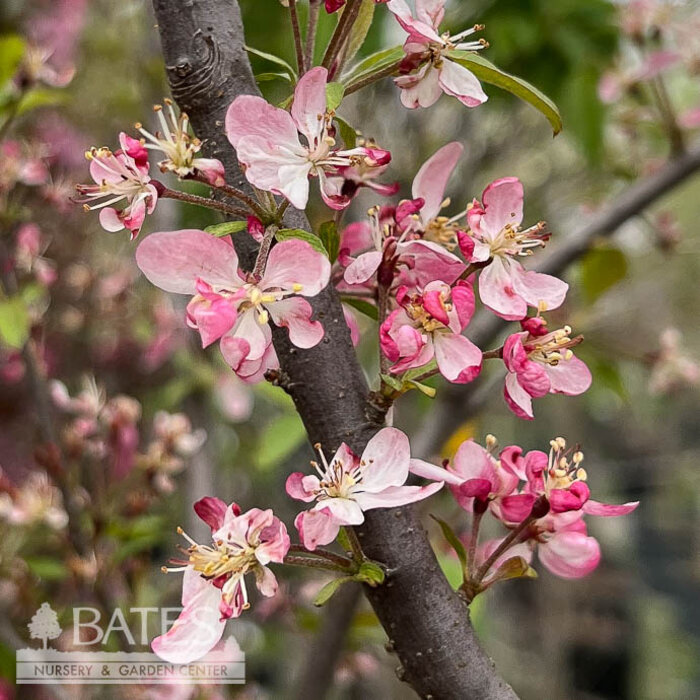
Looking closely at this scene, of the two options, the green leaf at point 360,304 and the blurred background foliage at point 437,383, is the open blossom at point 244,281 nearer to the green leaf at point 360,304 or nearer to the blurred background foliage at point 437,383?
the green leaf at point 360,304

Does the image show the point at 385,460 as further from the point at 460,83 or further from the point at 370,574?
the point at 460,83

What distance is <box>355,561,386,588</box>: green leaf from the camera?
0.29 meters

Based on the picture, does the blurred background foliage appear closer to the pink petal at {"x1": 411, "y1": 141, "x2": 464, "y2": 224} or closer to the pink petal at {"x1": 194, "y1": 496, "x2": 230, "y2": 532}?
the pink petal at {"x1": 411, "y1": 141, "x2": 464, "y2": 224}

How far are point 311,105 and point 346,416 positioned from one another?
122 millimetres

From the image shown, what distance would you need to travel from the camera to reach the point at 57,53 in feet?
5.17

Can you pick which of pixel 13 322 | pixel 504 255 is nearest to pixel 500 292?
pixel 504 255

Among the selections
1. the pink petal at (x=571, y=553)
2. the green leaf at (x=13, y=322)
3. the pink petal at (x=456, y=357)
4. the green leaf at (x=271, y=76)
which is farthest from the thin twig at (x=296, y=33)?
the green leaf at (x=13, y=322)

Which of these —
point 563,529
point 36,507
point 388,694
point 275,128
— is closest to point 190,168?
point 275,128

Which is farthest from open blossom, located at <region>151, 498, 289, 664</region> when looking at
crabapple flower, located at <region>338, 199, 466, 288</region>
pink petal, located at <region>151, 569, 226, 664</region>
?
crabapple flower, located at <region>338, 199, 466, 288</region>

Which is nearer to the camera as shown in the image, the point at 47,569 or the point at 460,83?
the point at 460,83

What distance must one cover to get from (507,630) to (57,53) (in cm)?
170

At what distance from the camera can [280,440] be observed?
2.36ft

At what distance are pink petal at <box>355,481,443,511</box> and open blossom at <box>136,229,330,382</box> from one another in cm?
6

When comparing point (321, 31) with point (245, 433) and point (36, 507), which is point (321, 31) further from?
point (245, 433)
